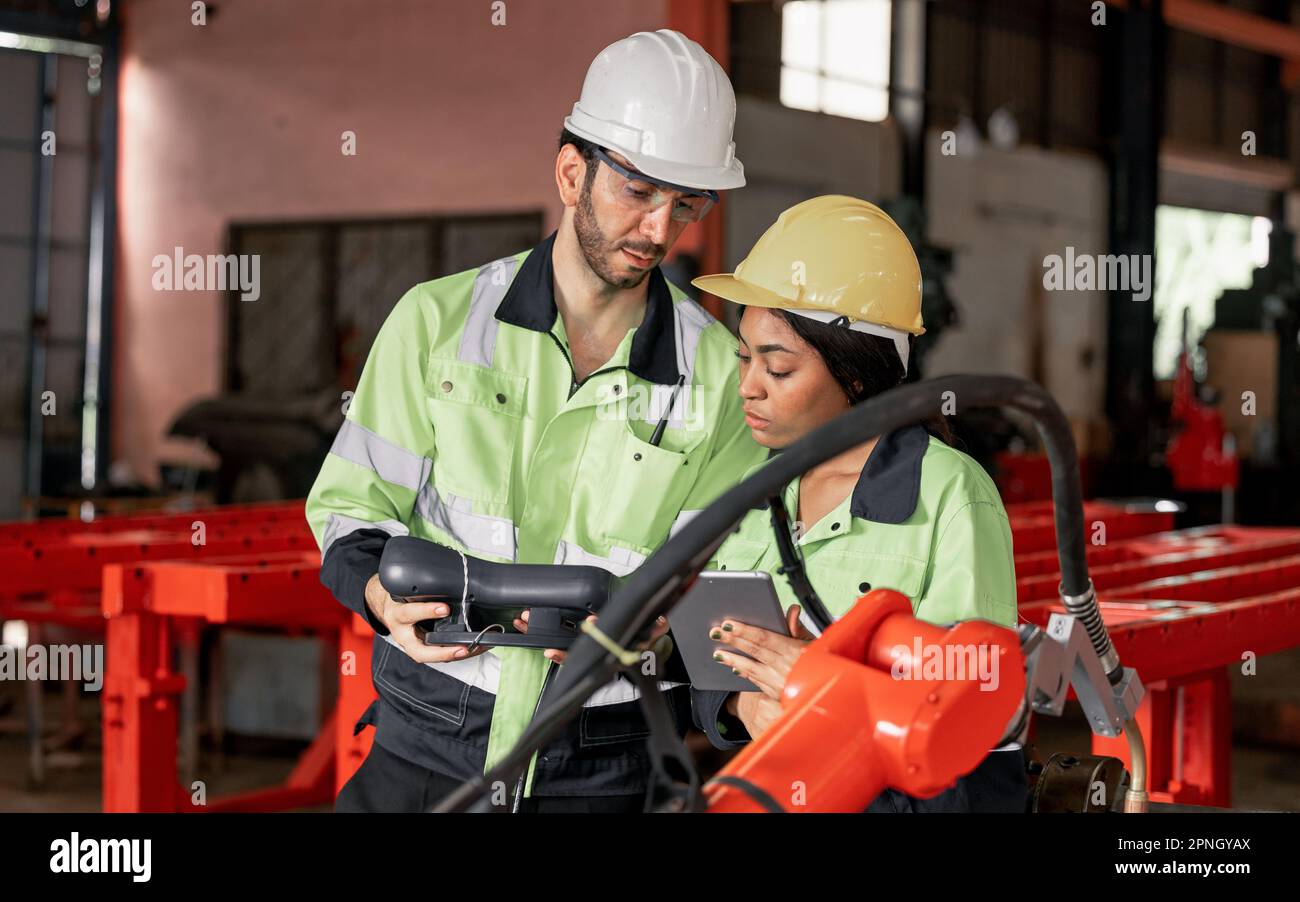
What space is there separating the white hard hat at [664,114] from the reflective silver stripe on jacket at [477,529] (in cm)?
45

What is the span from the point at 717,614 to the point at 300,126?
29.9ft

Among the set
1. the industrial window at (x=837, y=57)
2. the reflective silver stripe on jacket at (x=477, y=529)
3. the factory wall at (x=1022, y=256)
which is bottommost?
the reflective silver stripe on jacket at (x=477, y=529)

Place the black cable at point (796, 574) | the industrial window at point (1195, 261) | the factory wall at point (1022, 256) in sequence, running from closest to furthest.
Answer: the black cable at point (796, 574), the factory wall at point (1022, 256), the industrial window at point (1195, 261)

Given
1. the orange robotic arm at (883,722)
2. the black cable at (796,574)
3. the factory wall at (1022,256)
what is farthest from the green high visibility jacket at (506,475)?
the factory wall at (1022,256)

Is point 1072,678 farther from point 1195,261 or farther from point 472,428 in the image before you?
point 1195,261

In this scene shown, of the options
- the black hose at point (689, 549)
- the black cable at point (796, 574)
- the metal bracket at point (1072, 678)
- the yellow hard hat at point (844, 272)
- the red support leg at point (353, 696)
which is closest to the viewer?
the black hose at point (689, 549)

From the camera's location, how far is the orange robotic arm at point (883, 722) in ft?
3.25

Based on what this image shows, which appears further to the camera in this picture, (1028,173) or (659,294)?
(1028,173)

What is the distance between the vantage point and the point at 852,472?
1.73 meters

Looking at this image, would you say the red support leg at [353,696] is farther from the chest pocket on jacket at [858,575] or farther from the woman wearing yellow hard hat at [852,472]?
the chest pocket on jacket at [858,575]

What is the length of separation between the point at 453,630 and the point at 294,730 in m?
4.37

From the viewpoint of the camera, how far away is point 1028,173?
1371 cm
